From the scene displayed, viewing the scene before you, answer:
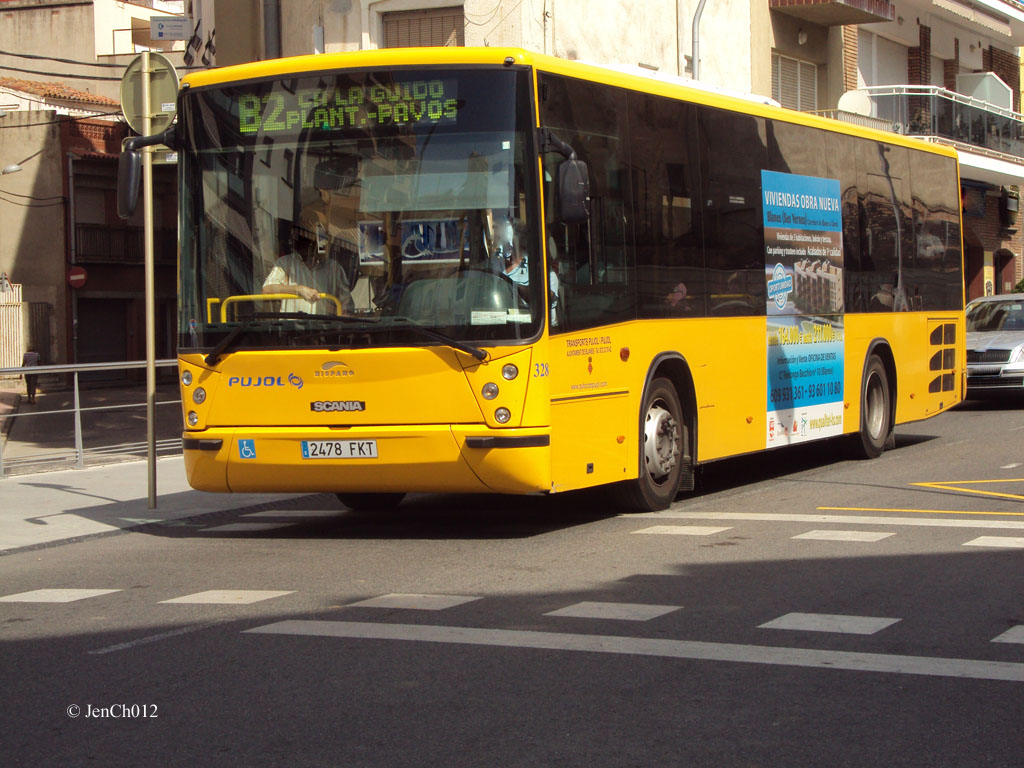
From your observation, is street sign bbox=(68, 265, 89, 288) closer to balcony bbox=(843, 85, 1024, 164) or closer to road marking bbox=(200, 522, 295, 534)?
balcony bbox=(843, 85, 1024, 164)

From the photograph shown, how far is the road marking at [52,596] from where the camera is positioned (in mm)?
8136

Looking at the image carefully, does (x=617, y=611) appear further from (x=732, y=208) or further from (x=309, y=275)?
(x=732, y=208)

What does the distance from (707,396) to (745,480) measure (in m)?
2.14

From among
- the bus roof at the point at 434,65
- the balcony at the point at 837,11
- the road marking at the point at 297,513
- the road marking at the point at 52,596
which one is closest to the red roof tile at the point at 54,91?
the balcony at the point at 837,11

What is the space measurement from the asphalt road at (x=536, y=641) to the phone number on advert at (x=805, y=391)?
183 cm

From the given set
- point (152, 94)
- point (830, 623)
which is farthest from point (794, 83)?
point (830, 623)

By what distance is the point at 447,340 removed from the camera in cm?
938

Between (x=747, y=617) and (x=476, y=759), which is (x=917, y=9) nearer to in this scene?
(x=747, y=617)

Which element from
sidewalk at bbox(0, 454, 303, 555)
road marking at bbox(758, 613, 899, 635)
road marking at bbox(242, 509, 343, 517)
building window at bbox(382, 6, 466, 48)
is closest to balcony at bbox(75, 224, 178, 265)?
building window at bbox(382, 6, 466, 48)

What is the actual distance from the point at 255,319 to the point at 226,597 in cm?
255

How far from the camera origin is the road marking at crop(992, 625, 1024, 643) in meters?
6.29

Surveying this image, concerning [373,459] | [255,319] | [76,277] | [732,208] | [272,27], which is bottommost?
[373,459]

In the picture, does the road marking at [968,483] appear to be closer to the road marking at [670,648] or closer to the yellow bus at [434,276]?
the yellow bus at [434,276]

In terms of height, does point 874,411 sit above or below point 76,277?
below
